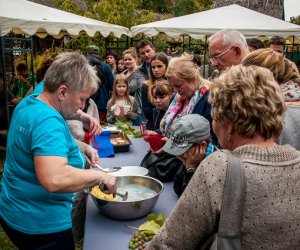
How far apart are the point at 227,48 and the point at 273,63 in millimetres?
815

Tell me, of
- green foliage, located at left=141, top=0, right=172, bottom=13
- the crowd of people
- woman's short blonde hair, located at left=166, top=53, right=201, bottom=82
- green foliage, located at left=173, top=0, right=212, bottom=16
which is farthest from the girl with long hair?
green foliage, located at left=141, top=0, right=172, bottom=13

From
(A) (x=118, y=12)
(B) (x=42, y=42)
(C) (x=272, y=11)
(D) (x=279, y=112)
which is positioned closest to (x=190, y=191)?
(D) (x=279, y=112)

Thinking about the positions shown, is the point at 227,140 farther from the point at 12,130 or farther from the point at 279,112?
the point at 12,130

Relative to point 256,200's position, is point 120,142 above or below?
below

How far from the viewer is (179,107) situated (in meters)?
2.67

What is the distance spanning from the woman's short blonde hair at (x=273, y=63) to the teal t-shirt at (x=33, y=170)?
0.92m

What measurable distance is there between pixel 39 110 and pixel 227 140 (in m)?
0.82

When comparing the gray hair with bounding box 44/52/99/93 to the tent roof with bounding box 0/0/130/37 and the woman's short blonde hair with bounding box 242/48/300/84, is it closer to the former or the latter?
the woman's short blonde hair with bounding box 242/48/300/84

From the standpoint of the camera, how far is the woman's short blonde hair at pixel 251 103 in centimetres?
102

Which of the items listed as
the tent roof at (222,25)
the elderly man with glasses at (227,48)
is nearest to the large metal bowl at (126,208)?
the elderly man with glasses at (227,48)

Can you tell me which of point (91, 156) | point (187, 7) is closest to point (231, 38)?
point (91, 156)

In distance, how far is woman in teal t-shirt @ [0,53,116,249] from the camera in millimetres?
1389

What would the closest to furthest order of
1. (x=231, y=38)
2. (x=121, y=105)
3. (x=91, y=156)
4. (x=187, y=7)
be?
(x=91, y=156) < (x=231, y=38) < (x=121, y=105) < (x=187, y=7)

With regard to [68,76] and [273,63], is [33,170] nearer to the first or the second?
[68,76]
